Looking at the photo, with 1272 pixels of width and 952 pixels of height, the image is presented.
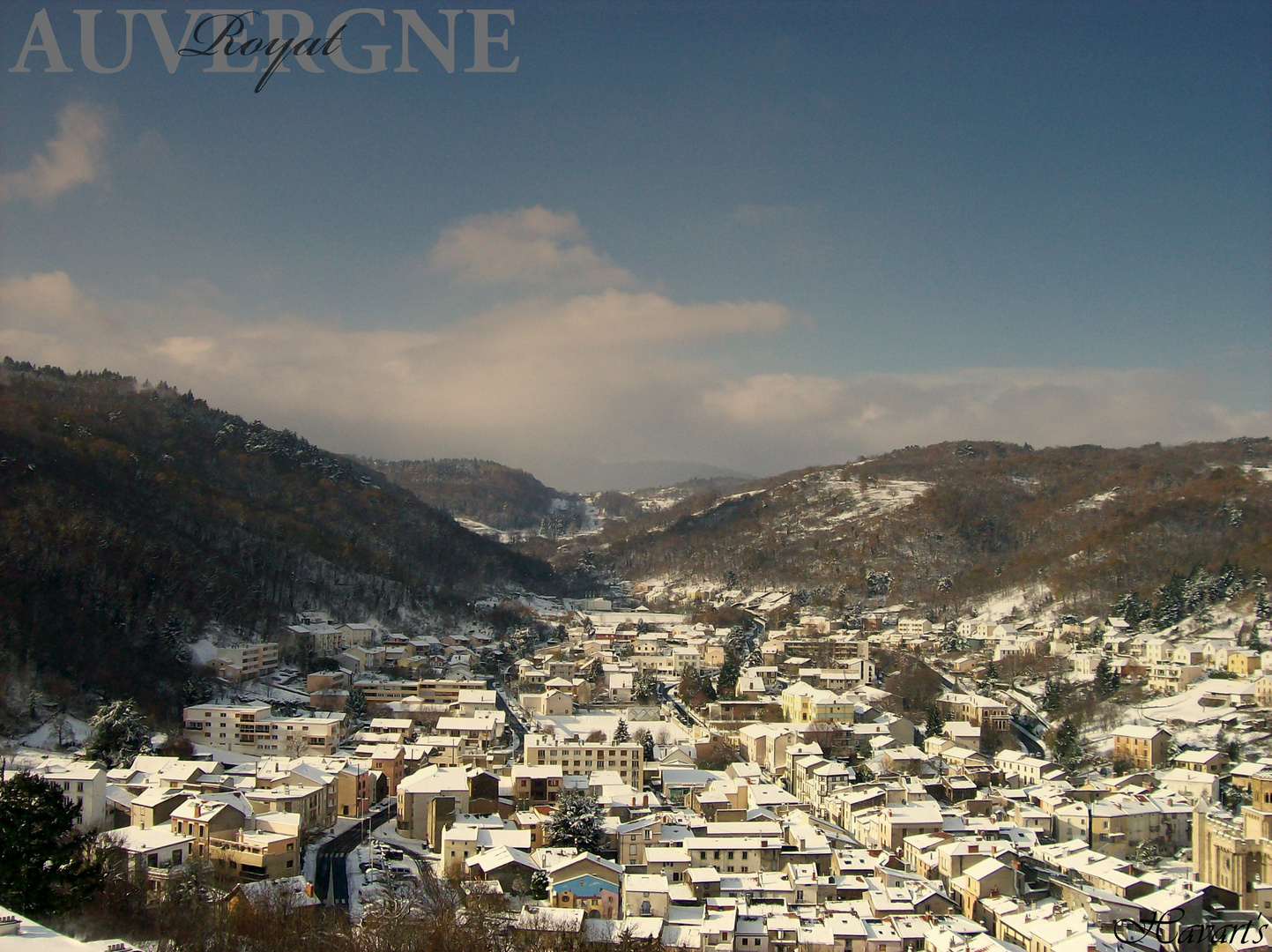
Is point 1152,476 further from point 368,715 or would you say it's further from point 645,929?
point 645,929

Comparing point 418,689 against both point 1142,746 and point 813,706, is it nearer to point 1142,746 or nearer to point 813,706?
point 813,706

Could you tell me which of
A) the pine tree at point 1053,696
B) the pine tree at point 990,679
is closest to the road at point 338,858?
the pine tree at point 1053,696


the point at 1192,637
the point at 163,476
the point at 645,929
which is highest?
the point at 163,476

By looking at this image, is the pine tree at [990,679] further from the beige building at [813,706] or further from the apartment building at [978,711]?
the beige building at [813,706]

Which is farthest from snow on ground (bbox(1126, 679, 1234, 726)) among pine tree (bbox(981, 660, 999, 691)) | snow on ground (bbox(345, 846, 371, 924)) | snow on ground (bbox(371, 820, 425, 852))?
snow on ground (bbox(345, 846, 371, 924))

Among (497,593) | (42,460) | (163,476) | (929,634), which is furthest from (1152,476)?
(42,460)

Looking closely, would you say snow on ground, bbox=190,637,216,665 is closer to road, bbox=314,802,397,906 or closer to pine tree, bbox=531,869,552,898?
road, bbox=314,802,397,906
